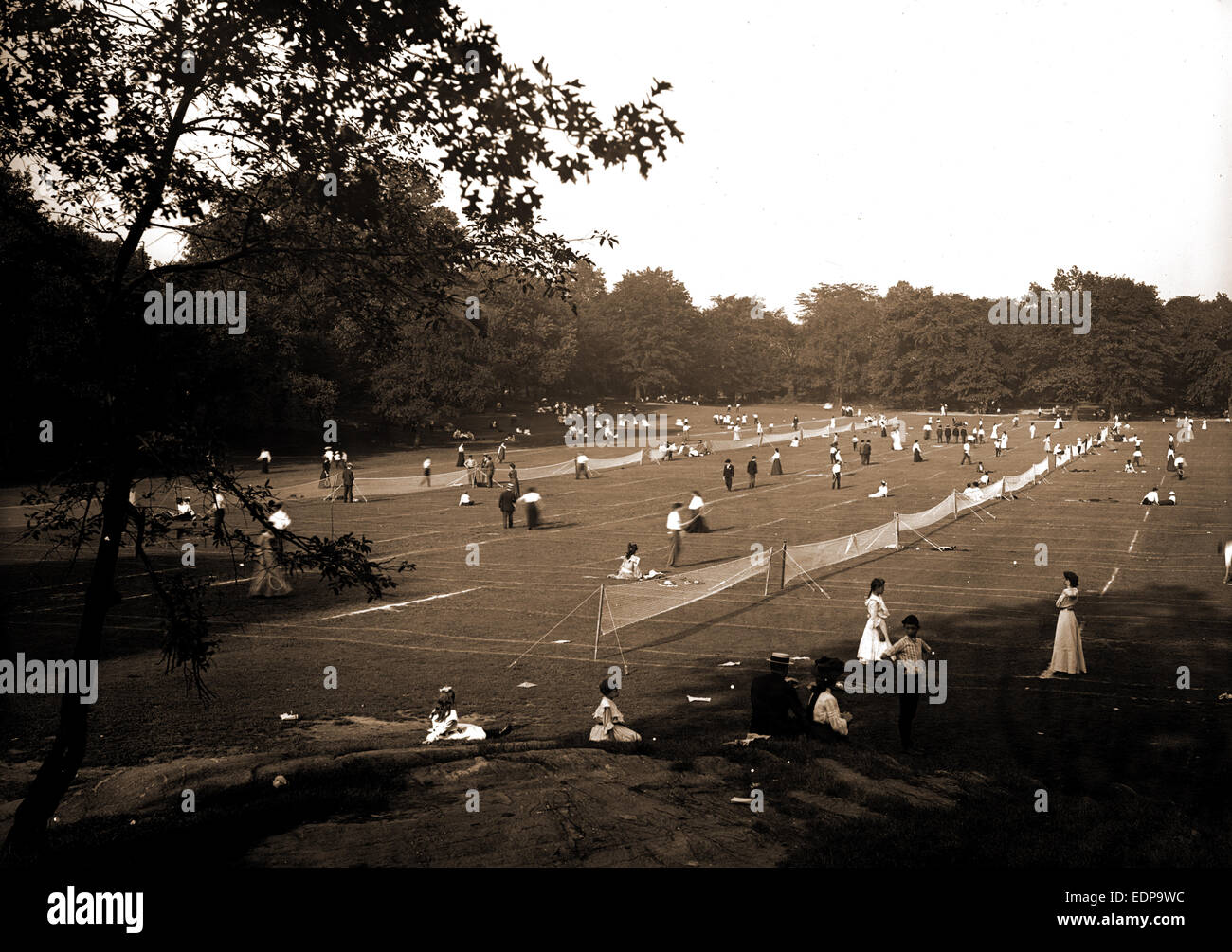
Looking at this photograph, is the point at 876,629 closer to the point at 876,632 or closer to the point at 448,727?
the point at 876,632

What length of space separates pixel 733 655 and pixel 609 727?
254 inches

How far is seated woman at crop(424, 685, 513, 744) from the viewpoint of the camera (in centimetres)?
1315

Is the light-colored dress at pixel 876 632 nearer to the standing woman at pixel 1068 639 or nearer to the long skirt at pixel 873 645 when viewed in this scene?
the long skirt at pixel 873 645

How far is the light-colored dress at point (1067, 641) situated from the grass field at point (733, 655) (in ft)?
0.77

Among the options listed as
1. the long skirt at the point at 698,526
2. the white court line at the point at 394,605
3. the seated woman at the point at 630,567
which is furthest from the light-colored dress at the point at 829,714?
the long skirt at the point at 698,526

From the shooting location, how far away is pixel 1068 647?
1708 centimetres

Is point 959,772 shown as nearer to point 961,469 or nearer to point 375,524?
point 375,524

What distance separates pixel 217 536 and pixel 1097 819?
927cm

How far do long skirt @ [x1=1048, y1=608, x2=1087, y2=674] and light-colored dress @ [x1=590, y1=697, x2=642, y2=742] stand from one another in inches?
341

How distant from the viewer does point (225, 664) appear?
17.6 meters

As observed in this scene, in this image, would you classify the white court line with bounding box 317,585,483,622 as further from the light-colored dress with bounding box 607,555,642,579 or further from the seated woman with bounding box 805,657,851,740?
the seated woman with bounding box 805,657,851,740

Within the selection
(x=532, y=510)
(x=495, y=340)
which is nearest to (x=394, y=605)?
(x=532, y=510)

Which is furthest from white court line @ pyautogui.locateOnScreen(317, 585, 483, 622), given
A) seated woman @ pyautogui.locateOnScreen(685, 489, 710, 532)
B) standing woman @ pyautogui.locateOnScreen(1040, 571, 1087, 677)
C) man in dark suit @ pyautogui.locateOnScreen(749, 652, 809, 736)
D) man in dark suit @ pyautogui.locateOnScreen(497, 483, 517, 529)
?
standing woman @ pyautogui.locateOnScreen(1040, 571, 1087, 677)

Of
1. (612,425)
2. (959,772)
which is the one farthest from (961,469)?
(959,772)
